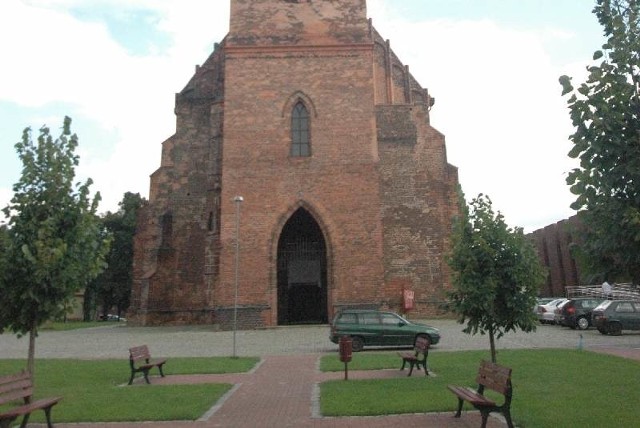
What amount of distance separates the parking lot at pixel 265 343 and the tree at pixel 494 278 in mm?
5700

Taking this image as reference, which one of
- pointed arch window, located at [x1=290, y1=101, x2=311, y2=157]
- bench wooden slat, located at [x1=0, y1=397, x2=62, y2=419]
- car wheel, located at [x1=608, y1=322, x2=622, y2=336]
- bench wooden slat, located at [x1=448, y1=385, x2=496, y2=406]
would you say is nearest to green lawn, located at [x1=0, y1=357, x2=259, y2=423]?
bench wooden slat, located at [x1=0, y1=397, x2=62, y2=419]

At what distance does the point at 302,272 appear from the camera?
25.7 meters

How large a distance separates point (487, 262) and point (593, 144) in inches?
217

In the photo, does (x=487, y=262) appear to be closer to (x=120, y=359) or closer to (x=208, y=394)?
(x=208, y=394)

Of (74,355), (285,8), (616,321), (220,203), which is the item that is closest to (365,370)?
(74,355)

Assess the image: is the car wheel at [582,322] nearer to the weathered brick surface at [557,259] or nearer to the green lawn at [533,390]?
the green lawn at [533,390]

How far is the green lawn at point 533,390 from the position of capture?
7.26 m

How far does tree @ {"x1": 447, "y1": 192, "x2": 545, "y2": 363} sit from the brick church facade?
41.4 feet

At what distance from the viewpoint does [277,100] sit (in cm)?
2528

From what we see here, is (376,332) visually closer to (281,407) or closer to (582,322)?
(281,407)

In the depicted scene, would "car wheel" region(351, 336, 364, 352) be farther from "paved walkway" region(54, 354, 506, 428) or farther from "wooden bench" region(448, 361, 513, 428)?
"wooden bench" region(448, 361, 513, 428)

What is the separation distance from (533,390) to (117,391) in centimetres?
721

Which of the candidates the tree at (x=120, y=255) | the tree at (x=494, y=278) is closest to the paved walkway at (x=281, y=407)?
the tree at (x=494, y=278)

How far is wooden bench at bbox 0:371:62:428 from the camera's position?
6430 mm
